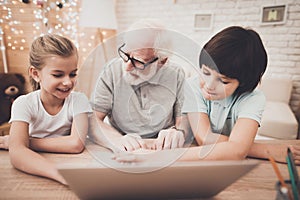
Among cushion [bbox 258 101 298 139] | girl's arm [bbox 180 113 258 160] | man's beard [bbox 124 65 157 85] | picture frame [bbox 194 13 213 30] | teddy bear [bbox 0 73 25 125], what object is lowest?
cushion [bbox 258 101 298 139]

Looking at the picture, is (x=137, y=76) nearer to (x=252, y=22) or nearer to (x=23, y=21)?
(x=23, y=21)

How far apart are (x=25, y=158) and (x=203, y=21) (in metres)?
2.97

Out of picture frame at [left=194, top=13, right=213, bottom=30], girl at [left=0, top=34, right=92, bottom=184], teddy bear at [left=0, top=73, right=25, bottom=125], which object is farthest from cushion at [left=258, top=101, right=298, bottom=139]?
teddy bear at [left=0, top=73, right=25, bottom=125]

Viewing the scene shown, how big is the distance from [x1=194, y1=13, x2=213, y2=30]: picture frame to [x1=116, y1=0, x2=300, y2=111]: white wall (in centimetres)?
4

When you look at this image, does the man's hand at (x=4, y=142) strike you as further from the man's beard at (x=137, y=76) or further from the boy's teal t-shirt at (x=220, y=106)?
the boy's teal t-shirt at (x=220, y=106)

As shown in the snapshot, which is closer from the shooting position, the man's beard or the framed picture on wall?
the man's beard

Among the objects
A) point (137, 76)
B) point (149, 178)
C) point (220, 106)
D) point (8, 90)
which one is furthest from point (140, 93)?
point (8, 90)

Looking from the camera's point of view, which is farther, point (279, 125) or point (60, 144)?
point (279, 125)

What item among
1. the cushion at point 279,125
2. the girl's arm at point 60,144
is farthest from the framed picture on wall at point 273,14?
the girl's arm at point 60,144

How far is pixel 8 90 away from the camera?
1.53 metres

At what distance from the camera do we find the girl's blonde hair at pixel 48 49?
0.81m

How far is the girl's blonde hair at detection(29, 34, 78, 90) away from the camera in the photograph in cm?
81

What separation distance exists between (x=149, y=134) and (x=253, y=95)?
42cm

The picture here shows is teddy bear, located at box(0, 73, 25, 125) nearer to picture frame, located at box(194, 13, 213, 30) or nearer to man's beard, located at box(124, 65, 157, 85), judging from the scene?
man's beard, located at box(124, 65, 157, 85)
